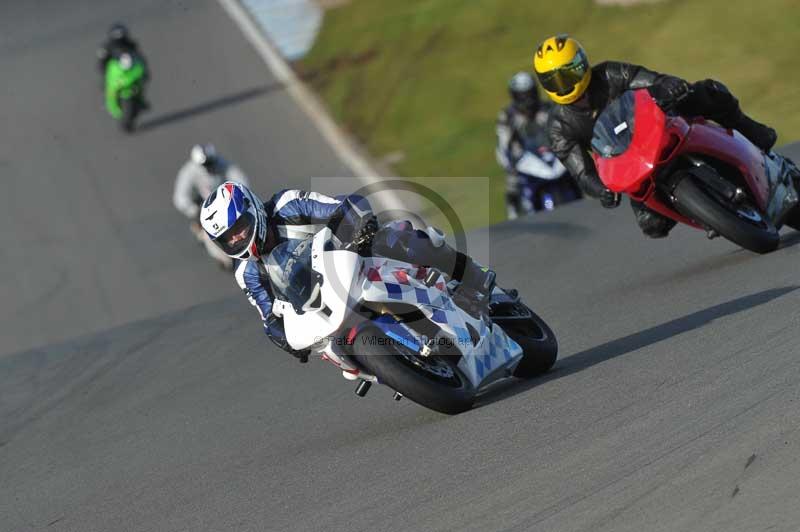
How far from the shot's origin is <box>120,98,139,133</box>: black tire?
2388 cm

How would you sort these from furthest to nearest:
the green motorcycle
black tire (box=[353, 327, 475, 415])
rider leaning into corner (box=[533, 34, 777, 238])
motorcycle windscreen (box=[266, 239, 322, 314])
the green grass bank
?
1. the green motorcycle
2. the green grass bank
3. rider leaning into corner (box=[533, 34, 777, 238])
4. motorcycle windscreen (box=[266, 239, 322, 314])
5. black tire (box=[353, 327, 475, 415])

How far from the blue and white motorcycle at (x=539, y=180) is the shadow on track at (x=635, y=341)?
6132mm

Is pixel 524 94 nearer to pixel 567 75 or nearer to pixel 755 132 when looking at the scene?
pixel 567 75

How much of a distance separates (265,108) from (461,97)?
4.54 metres

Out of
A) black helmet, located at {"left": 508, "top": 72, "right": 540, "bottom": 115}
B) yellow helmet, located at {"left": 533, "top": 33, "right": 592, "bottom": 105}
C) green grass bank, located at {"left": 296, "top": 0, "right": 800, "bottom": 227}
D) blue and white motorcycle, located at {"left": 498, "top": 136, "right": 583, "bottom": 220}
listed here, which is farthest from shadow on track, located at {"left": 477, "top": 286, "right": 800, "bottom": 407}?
green grass bank, located at {"left": 296, "top": 0, "right": 800, "bottom": 227}

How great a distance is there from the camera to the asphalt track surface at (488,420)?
4703 mm

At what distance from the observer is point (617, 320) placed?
26.0 feet

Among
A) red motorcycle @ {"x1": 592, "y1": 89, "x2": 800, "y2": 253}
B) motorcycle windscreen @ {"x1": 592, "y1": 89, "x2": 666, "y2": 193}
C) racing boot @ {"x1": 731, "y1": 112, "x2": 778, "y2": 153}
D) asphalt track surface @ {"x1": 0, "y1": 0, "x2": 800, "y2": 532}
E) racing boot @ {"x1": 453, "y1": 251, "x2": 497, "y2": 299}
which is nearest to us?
asphalt track surface @ {"x1": 0, "y1": 0, "x2": 800, "y2": 532}

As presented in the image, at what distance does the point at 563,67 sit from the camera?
8.31 metres

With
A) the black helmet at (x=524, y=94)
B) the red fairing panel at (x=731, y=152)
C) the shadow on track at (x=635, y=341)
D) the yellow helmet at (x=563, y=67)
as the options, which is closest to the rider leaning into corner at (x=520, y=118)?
the black helmet at (x=524, y=94)

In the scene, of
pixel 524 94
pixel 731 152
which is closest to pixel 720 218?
pixel 731 152

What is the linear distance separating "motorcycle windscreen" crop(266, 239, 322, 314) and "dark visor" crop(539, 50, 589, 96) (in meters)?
2.58

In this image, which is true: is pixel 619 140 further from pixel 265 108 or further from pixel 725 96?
pixel 265 108

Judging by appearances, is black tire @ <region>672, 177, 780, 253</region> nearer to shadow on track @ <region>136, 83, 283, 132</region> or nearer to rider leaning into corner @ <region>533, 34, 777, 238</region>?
rider leaning into corner @ <region>533, 34, 777, 238</region>
